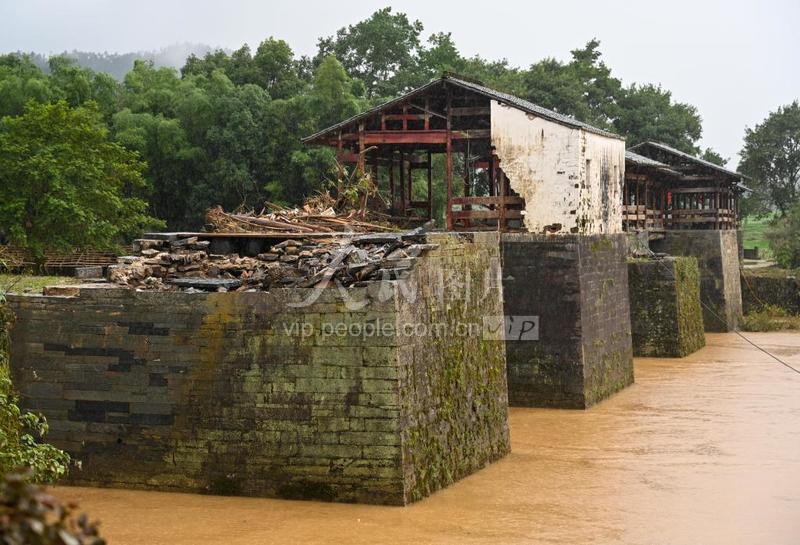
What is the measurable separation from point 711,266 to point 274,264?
21.9 m

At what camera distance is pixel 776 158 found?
52531mm

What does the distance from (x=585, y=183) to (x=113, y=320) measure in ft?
31.5

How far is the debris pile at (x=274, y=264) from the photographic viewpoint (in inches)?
458

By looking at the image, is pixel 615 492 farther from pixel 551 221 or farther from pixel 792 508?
pixel 551 221

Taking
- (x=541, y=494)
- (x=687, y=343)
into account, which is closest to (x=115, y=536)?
(x=541, y=494)

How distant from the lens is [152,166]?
33.6 meters

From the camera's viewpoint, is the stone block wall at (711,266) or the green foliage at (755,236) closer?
the stone block wall at (711,266)

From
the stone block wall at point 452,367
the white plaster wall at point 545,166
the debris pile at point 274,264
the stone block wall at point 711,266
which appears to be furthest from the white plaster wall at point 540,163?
the stone block wall at point 711,266

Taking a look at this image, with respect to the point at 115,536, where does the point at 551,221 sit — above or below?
above

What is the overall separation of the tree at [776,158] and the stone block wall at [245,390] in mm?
43242

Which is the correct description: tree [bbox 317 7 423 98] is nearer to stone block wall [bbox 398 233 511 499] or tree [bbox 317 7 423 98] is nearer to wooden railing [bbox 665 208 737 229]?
wooden railing [bbox 665 208 737 229]

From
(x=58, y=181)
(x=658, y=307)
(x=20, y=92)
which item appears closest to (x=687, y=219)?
(x=658, y=307)

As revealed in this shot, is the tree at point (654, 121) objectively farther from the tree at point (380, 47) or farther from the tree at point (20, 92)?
the tree at point (20, 92)

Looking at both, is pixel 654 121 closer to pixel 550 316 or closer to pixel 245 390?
pixel 550 316
